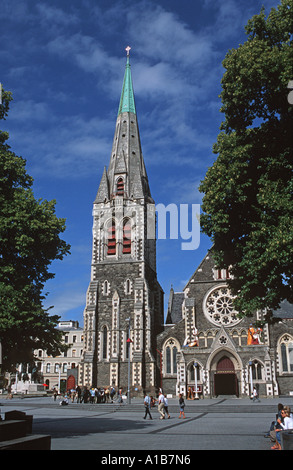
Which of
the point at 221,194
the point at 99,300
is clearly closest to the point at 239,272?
the point at 221,194

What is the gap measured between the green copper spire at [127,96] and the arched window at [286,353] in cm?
3657

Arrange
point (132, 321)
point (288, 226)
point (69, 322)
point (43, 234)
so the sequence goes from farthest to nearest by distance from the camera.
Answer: point (69, 322) < point (132, 321) < point (43, 234) < point (288, 226)

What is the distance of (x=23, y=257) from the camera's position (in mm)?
17719

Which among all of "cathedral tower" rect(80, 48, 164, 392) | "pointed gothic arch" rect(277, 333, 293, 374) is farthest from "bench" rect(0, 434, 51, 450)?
"pointed gothic arch" rect(277, 333, 293, 374)

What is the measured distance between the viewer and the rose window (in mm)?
43812

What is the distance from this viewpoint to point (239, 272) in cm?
1678

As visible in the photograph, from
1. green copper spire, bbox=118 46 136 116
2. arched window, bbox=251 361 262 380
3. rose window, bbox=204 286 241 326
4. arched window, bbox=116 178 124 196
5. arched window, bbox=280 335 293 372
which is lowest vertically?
arched window, bbox=251 361 262 380

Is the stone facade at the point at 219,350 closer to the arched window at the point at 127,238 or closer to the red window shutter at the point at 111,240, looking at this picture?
the arched window at the point at 127,238

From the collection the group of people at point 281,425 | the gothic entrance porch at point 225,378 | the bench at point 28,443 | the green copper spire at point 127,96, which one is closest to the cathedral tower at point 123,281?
the green copper spire at point 127,96

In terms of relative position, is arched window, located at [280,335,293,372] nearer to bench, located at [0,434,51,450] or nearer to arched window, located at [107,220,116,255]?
arched window, located at [107,220,116,255]

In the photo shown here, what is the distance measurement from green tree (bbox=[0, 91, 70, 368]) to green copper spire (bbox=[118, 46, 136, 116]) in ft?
→ 141

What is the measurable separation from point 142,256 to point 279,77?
3523 cm

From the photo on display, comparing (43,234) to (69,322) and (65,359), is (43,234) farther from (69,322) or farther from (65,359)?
(69,322)

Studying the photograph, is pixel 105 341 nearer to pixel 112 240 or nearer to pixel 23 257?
pixel 112 240
